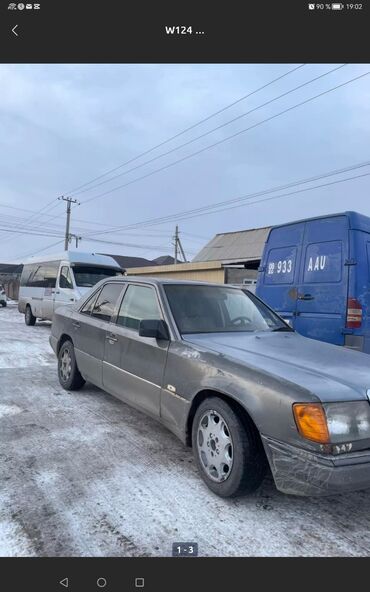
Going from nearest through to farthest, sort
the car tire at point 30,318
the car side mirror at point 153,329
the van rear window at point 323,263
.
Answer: the car side mirror at point 153,329, the van rear window at point 323,263, the car tire at point 30,318

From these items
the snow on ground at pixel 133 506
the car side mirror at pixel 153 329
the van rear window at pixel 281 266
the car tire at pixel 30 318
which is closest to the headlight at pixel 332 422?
the snow on ground at pixel 133 506

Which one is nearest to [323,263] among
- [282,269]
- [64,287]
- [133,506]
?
[282,269]

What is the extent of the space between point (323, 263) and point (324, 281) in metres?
0.25

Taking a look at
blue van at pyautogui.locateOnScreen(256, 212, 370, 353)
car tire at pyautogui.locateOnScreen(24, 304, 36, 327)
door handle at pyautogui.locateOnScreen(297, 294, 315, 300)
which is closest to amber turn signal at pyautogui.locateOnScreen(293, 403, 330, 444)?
blue van at pyautogui.locateOnScreen(256, 212, 370, 353)

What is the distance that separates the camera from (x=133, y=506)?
262 cm

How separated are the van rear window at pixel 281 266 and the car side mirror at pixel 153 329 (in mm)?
3012

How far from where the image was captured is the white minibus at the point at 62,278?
11.9 meters

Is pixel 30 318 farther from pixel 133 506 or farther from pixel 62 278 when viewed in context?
pixel 133 506

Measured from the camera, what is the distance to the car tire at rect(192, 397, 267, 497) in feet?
8.52

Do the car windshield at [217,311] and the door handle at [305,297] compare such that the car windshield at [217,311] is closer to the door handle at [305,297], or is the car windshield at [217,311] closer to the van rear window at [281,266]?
the door handle at [305,297]

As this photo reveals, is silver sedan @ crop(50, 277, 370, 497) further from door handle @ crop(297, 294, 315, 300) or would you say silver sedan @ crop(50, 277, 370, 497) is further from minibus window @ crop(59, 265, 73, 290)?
minibus window @ crop(59, 265, 73, 290)

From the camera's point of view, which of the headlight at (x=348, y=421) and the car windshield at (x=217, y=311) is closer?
the headlight at (x=348, y=421)
